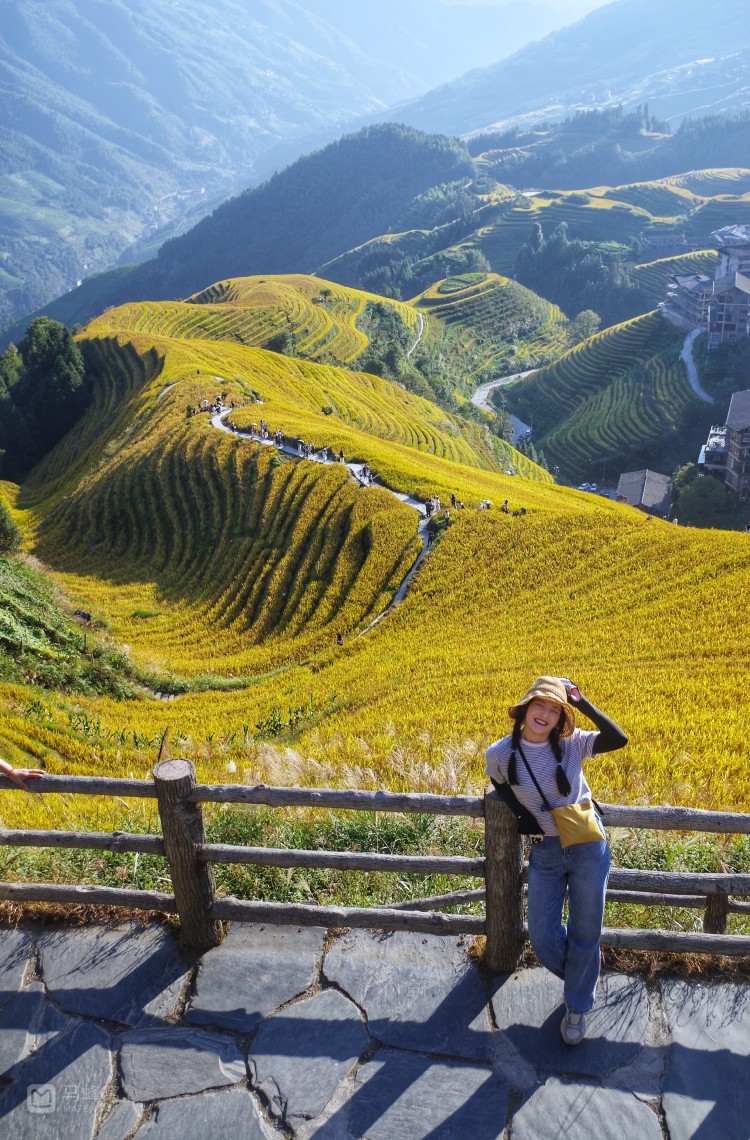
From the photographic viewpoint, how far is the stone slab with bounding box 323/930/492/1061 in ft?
17.0

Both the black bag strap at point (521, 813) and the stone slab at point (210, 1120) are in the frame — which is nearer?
the stone slab at point (210, 1120)

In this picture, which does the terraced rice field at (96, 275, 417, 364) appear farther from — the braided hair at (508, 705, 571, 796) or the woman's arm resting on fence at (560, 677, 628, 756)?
the braided hair at (508, 705, 571, 796)

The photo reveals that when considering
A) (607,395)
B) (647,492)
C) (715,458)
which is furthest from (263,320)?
(715,458)

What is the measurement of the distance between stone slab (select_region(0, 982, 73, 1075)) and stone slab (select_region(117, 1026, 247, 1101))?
1.80ft

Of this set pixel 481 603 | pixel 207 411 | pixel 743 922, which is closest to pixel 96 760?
pixel 743 922

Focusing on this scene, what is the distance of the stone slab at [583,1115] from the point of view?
450cm

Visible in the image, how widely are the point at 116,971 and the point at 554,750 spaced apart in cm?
377

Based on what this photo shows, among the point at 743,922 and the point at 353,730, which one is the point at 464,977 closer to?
the point at 743,922

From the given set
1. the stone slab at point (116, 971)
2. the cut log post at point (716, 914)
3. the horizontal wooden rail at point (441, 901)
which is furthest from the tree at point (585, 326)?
the stone slab at point (116, 971)

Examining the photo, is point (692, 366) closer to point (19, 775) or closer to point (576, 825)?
point (576, 825)

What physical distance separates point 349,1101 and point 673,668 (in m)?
12.7

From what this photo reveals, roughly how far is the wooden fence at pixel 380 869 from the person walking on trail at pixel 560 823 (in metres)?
0.24

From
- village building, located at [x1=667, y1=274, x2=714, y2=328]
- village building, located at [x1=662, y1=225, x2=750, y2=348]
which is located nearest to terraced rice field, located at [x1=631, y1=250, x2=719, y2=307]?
village building, located at [x1=662, y1=225, x2=750, y2=348]

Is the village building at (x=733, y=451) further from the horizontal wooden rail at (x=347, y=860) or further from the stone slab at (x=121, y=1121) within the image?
the stone slab at (x=121, y=1121)
